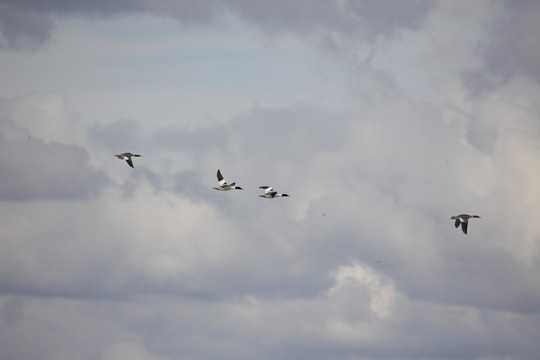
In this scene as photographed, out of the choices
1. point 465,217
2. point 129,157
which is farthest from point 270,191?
point 465,217

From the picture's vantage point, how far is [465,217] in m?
121

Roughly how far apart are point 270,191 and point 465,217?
34.9 meters

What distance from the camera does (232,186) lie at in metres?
126

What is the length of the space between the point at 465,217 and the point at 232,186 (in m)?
40.1

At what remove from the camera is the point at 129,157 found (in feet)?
412

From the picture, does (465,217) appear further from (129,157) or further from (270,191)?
(129,157)

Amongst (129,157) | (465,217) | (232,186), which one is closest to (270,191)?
(232,186)

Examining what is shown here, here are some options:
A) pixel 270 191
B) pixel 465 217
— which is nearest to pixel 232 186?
pixel 270 191

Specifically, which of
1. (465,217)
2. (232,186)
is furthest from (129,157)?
(465,217)

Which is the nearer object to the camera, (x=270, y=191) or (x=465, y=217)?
(x=465, y=217)

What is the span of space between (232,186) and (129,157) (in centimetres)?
1859

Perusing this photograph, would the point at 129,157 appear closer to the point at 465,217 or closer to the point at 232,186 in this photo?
the point at 232,186

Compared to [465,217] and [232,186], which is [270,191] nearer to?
[232,186]

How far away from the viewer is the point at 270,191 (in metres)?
133
